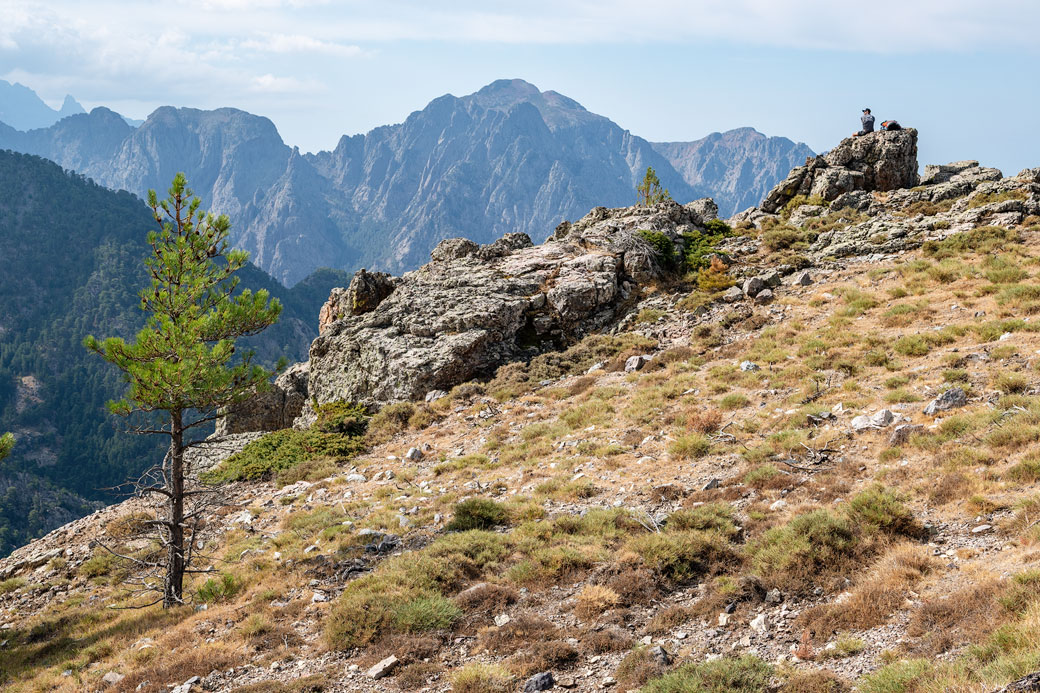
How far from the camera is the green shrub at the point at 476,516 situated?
14109mm

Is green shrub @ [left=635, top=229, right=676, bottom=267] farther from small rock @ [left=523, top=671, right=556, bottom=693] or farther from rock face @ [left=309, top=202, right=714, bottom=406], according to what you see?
small rock @ [left=523, top=671, right=556, bottom=693]

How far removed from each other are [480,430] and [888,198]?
33052 millimetres

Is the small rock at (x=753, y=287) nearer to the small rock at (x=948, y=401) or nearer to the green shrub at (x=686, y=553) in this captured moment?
the small rock at (x=948, y=401)

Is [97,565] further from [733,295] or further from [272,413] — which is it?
[733,295]

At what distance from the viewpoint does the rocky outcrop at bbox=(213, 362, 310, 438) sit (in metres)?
30.9

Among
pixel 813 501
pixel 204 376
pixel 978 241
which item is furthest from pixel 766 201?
pixel 204 376

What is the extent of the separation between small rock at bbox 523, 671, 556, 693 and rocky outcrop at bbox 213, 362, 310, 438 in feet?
82.9

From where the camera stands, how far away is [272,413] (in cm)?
3172

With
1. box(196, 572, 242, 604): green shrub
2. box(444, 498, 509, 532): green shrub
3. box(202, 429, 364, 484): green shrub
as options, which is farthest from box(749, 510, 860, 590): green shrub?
box(202, 429, 364, 484): green shrub

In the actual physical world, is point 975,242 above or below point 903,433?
above

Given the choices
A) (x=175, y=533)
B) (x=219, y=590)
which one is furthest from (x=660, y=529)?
(x=175, y=533)

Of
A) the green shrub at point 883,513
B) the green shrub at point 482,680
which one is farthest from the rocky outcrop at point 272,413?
the green shrub at point 883,513

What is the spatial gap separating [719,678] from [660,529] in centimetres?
493

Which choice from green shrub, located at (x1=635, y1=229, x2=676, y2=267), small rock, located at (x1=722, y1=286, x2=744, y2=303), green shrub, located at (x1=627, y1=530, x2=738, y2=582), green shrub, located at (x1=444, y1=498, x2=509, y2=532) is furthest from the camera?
green shrub, located at (x1=635, y1=229, x2=676, y2=267)
